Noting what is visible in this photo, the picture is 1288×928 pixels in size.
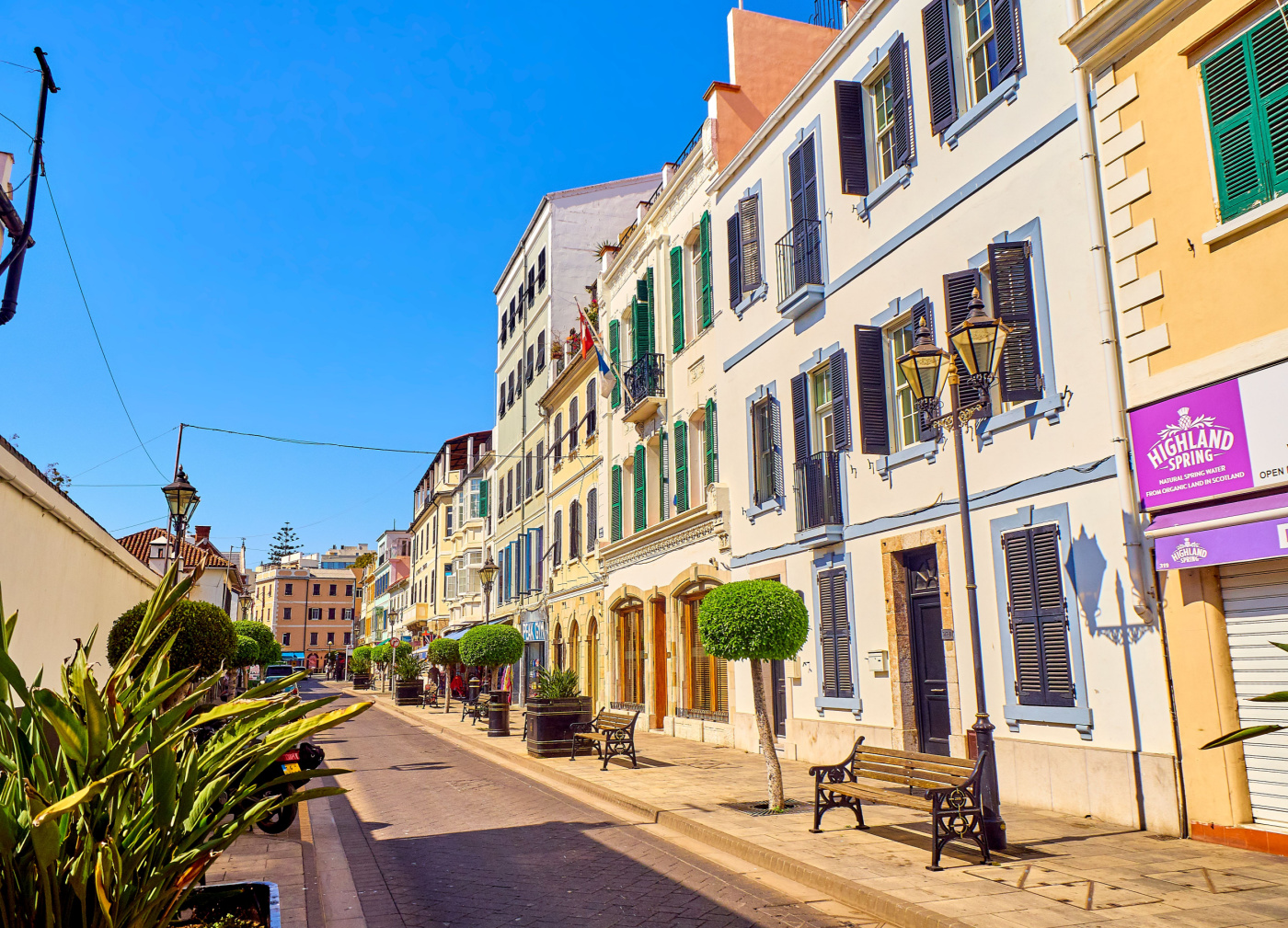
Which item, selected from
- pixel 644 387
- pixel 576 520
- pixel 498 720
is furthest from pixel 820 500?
pixel 576 520

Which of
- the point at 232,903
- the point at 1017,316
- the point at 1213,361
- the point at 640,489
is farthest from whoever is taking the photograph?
the point at 640,489

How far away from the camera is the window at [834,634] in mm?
13953

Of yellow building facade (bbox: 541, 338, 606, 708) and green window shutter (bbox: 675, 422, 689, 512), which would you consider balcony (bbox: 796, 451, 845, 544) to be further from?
yellow building facade (bbox: 541, 338, 606, 708)

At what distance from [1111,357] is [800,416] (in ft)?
21.4

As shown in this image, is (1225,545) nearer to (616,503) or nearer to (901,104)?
(901,104)

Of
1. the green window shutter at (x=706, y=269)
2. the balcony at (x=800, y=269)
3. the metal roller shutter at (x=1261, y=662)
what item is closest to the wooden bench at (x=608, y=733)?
the balcony at (x=800, y=269)

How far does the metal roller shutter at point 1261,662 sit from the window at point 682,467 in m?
12.8

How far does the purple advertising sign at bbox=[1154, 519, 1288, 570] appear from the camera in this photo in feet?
24.6

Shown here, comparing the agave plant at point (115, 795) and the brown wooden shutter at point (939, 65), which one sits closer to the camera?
the agave plant at point (115, 795)

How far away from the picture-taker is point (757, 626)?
10797 mm

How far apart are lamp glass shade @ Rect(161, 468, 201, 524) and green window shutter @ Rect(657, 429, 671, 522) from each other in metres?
9.74

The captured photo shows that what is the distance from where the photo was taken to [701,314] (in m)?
20.4

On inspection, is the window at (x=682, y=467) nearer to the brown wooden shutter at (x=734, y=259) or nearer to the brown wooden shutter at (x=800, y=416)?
the brown wooden shutter at (x=734, y=259)

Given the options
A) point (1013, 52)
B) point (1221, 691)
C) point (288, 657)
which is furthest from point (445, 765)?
point (288, 657)
